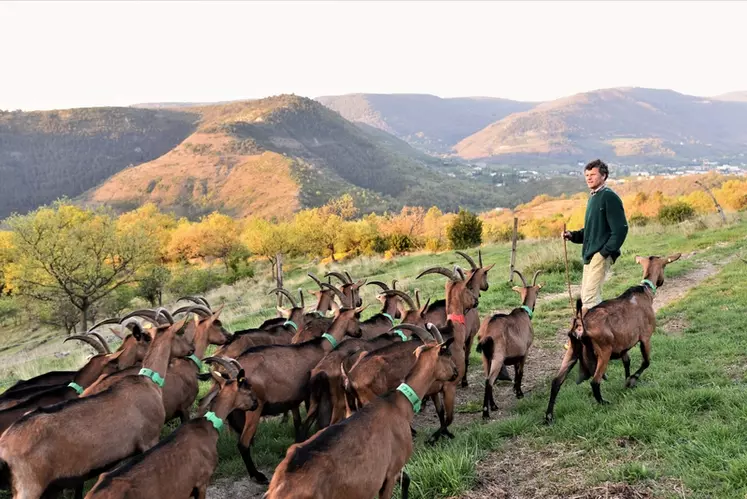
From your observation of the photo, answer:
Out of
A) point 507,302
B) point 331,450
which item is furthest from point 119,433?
point 507,302

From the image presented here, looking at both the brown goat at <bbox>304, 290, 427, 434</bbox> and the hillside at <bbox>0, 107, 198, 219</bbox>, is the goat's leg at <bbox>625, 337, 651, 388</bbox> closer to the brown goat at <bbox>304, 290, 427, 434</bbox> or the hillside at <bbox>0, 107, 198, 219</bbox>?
the brown goat at <bbox>304, 290, 427, 434</bbox>

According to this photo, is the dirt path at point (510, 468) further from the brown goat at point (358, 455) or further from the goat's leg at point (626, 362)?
the goat's leg at point (626, 362)

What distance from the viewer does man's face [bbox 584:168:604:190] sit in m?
6.91

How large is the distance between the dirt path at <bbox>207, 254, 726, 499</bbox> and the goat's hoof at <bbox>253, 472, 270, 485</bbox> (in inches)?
2.0

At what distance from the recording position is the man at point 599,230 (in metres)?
6.90

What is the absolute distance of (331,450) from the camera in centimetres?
405

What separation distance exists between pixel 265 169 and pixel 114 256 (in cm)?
9260

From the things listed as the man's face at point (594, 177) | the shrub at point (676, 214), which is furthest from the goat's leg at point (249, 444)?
the shrub at point (676, 214)

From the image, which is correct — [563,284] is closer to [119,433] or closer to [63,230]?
[119,433]

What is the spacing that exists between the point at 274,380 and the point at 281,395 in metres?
0.22

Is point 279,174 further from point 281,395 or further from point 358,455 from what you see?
point 358,455

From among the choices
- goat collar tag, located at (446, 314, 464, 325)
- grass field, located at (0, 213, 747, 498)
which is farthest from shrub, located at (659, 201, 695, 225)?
goat collar tag, located at (446, 314, 464, 325)

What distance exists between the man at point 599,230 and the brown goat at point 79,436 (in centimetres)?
538

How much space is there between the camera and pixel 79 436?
4.97 meters
